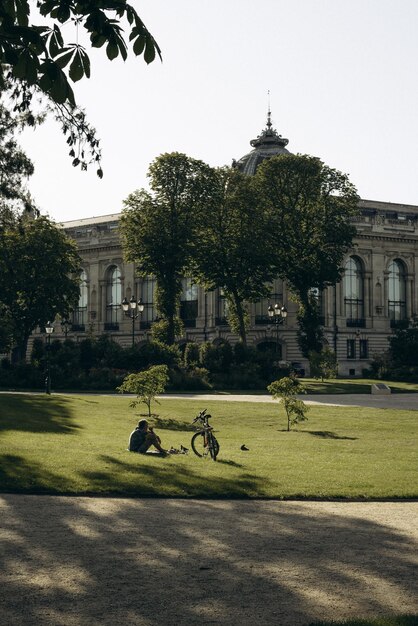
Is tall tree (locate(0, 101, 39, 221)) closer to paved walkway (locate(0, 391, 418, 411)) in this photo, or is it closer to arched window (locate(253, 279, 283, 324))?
paved walkway (locate(0, 391, 418, 411))

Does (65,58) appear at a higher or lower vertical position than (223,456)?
higher

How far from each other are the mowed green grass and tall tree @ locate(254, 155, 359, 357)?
30.9m

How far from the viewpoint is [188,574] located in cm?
904

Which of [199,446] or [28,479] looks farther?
[199,446]

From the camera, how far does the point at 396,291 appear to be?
3452 inches

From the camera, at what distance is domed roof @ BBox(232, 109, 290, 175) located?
93438 millimetres

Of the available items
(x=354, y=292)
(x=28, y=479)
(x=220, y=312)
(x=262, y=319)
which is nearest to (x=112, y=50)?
(x=28, y=479)

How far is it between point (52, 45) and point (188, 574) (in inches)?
235

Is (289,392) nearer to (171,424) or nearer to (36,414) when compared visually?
(171,424)

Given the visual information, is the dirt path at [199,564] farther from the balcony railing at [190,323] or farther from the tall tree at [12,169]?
the balcony railing at [190,323]

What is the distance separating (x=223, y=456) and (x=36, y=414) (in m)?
12.3

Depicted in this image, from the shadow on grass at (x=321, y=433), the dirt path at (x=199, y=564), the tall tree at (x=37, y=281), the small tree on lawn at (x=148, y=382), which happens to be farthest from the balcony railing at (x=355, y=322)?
the dirt path at (x=199, y=564)

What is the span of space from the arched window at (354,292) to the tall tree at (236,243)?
917 inches

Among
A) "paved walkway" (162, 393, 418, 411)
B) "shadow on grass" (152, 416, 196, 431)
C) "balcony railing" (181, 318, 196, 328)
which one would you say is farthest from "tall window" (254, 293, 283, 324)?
"shadow on grass" (152, 416, 196, 431)
